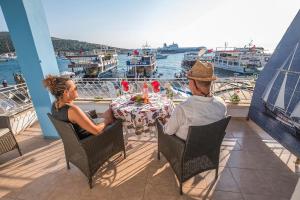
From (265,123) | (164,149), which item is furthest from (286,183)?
(164,149)

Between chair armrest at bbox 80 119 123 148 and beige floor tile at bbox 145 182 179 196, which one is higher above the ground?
chair armrest at bbox 80 119 123 148

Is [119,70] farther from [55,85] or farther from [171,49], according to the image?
[171,49]

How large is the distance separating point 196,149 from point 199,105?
0.44 meters

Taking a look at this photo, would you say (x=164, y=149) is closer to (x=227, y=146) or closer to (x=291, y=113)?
(x=227, y=146)

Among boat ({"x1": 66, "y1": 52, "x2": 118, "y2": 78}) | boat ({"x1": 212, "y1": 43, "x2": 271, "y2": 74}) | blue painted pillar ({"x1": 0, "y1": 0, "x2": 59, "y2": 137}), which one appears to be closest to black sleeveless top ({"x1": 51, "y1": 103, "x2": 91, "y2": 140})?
blue painted pillar ({"x1": 0, "y1": 0, "x2": 59, "y2": 137})

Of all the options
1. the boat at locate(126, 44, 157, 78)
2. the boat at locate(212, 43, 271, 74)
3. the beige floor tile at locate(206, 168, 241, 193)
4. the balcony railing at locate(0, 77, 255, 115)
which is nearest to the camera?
the beige floor tile at locate(206, 168, 241, 193)

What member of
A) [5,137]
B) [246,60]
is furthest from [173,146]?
[246,60]

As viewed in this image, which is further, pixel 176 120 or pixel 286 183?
pixel 286 183

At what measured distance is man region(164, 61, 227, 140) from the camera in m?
1.48

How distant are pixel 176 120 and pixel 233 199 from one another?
103cm

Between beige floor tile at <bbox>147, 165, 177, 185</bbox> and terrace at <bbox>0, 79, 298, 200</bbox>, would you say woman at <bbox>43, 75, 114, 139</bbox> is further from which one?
beige floor tile at <bbox>147, 165, 177, 185</bbox>

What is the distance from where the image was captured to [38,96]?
286cm

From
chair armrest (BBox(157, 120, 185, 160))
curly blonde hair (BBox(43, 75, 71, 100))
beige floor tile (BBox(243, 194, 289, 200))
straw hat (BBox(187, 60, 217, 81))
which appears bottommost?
beige floor tile (BBox(243, 194, 289, 200))

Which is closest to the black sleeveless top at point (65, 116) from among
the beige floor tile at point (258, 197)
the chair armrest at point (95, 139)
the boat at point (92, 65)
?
the chair armrest at point (95, 139)
